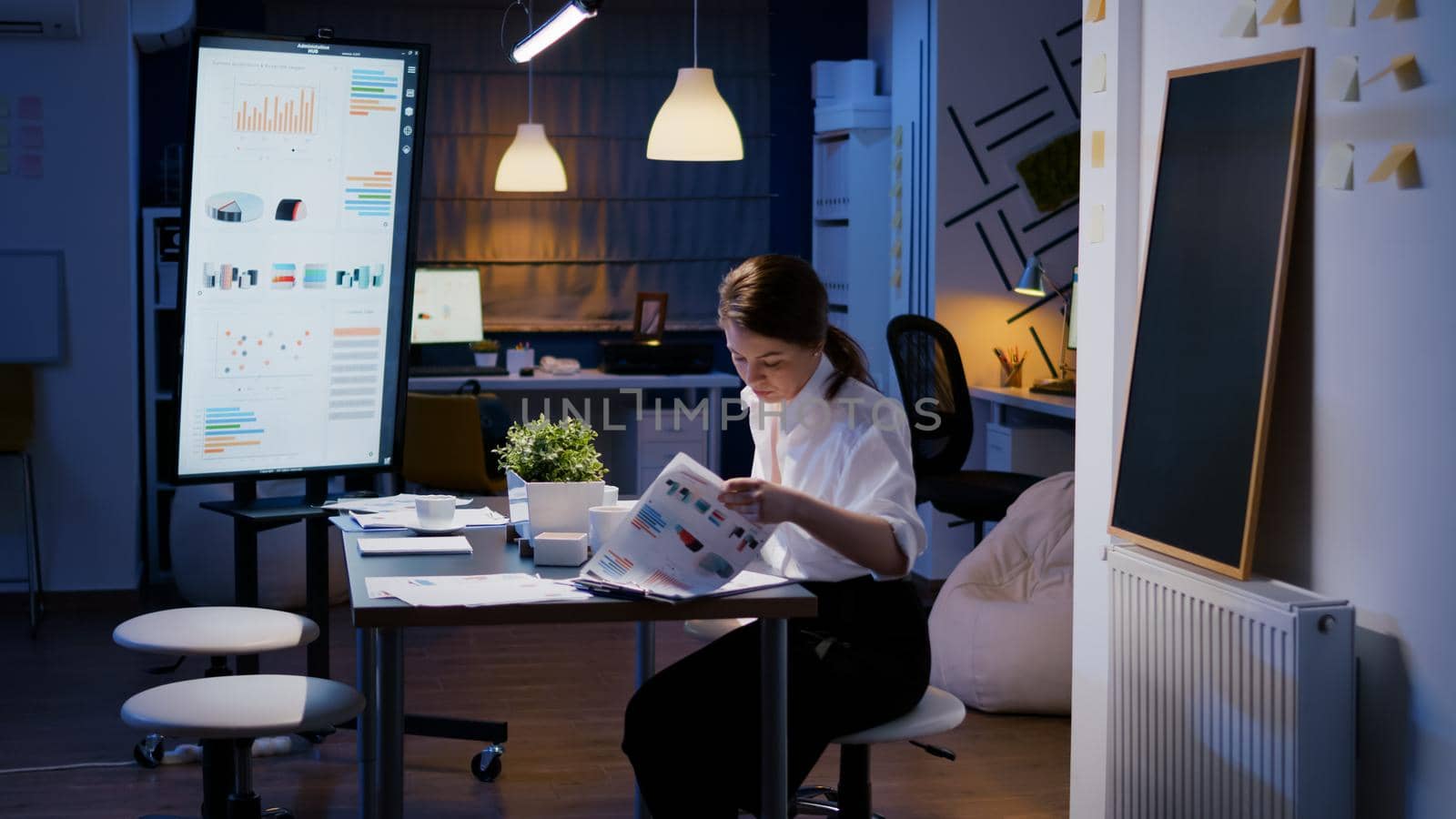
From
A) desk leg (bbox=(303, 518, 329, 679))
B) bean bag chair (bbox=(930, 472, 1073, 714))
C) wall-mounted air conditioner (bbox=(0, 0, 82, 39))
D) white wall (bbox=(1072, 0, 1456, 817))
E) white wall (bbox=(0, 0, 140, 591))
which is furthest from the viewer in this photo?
white wall (bbox=(0, 0, 140, 591))

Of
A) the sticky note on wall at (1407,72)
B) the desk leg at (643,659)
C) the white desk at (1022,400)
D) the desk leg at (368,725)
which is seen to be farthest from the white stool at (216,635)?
the white desk at (1022,400)

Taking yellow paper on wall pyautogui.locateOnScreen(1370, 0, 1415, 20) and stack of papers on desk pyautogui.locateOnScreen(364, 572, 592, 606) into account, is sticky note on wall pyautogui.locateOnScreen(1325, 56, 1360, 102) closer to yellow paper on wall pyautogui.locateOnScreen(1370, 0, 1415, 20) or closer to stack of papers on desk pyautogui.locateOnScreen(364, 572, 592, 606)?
yellow paper on wall pyautogui.locateOnScreen(1370, 0, 1415, 20)

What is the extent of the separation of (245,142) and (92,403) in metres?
2.59

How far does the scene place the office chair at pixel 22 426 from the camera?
18.3ft

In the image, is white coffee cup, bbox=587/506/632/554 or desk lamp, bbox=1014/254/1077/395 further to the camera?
desk lamp, bbox=1014/254/1077/395

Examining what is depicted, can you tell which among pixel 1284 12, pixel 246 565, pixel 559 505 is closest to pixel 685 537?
pixel 559 505

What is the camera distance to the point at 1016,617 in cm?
435

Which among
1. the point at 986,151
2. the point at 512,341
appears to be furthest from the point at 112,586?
the point at 986,151

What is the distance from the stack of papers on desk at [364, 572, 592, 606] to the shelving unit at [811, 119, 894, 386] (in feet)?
14.9

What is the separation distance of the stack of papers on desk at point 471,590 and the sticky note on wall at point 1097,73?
140cm

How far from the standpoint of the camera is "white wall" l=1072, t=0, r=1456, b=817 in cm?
213

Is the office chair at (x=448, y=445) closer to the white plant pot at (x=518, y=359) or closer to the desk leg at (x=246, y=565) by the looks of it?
the white plant pot at (x=518, y=359)

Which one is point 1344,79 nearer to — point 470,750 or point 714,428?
point 470,750

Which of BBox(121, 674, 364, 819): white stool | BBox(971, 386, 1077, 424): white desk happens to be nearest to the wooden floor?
BBox(121, 674, 364, 819): white stool
